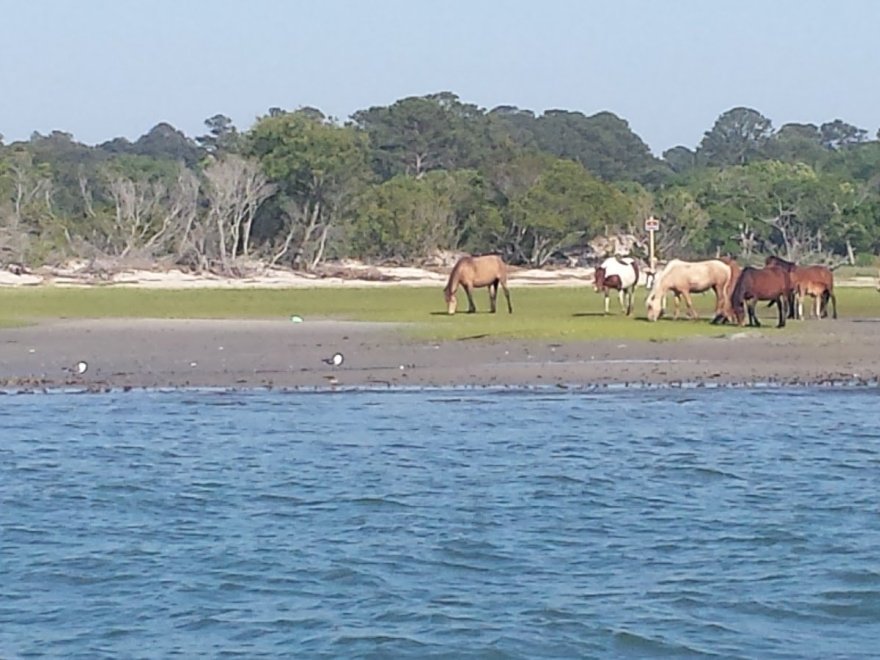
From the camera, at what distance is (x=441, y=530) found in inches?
445

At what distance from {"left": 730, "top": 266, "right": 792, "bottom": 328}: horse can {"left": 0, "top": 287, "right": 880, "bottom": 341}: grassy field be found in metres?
0.61

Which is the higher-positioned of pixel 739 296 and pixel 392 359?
pixel 739 296

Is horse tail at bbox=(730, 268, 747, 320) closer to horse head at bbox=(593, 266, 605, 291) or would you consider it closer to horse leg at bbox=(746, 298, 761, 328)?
horse leg at bbox=(746, 298, 761, 328)

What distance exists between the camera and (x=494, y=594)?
377 inches

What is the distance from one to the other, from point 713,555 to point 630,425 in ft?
19.2

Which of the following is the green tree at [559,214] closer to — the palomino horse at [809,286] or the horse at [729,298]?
the palomino horse at [809,286]

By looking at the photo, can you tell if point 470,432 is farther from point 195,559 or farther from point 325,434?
point 195,559

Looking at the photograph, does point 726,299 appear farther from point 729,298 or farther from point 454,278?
point 454,278

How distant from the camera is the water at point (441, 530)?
8812 mm

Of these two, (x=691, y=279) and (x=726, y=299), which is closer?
(x=726, y=299)

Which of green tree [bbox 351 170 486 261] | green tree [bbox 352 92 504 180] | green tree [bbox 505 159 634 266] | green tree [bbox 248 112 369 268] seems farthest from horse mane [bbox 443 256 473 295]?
green tree [bbox 352 92 504 180]

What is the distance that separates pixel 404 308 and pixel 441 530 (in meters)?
21.9

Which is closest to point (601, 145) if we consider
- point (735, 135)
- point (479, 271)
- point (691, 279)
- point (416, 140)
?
point (735, 135)

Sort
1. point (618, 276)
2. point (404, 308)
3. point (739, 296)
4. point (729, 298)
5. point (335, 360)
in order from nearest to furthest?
point (335, 360) → point (739, 296) → point (729, 298) → point (618, 276) → point (404, 308)
